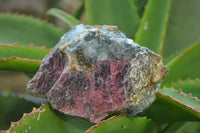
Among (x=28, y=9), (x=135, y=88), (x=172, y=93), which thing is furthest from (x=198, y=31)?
(x=28, y=9)

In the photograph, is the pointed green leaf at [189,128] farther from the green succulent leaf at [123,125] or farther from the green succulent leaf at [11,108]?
the green succulent leaf at [11,108]

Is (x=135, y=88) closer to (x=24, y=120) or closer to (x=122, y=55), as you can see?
(x=122, y=55)

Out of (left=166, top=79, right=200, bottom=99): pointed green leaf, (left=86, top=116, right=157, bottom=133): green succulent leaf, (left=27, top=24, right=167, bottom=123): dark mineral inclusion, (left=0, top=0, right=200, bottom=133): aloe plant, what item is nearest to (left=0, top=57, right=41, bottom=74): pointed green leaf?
(left=0, top=0, right=200, bottom=133): aloe plant

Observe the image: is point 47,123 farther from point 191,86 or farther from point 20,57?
point 191,86

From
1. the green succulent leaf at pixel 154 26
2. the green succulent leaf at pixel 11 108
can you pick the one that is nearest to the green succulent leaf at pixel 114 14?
the green succulent leaf at pixel 154 26

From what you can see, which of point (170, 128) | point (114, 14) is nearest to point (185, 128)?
point (170, 128)
